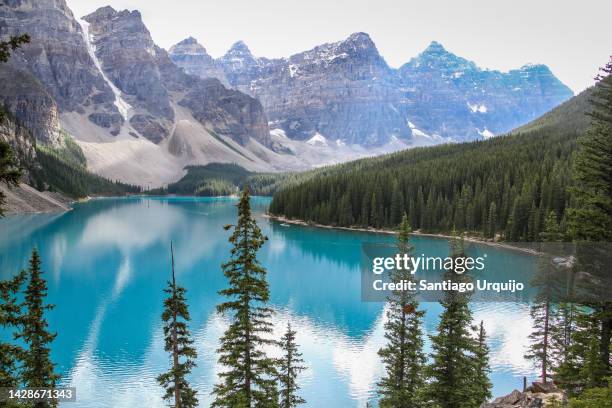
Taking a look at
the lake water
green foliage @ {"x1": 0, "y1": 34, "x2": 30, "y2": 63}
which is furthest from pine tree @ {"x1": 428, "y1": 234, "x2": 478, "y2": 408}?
green foliage @ {"x1": 0, "y1": 34, "x2": 30, "y2": 63}

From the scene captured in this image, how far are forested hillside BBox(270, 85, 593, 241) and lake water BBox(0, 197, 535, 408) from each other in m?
11.3

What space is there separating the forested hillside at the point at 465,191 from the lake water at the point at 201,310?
11.3m

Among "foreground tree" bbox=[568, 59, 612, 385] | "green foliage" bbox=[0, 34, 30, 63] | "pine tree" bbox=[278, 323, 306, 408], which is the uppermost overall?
"green foliage" bbox=[0, 34, 30, 63]

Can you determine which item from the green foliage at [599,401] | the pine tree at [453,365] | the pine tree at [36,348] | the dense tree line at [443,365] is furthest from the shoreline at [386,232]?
the pine tree at [36,348]

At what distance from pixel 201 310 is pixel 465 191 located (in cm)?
8057

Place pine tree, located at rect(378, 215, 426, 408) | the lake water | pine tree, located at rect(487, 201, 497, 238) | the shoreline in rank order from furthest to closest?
1. pine tree, located at rect(487, 201, 497, 238)
2. the shoreline
3. the lake water
4. pine tree, located at rect(378, 215, 426, 408)

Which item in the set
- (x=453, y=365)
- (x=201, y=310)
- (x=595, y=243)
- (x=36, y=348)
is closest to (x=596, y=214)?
(x=595, y=243)

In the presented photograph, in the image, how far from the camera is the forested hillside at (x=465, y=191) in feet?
337

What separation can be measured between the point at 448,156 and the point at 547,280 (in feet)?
415

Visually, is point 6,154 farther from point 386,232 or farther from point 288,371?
point 386,232

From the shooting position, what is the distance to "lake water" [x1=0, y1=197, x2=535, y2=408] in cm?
3812

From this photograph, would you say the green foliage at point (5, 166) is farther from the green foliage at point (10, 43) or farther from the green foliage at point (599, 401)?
the green foliage at point (599, 401)

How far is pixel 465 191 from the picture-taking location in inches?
4692

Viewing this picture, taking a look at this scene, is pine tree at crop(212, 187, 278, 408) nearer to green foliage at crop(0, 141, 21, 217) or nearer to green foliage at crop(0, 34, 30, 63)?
green foliage at crop(0, 141, 21, 217)
